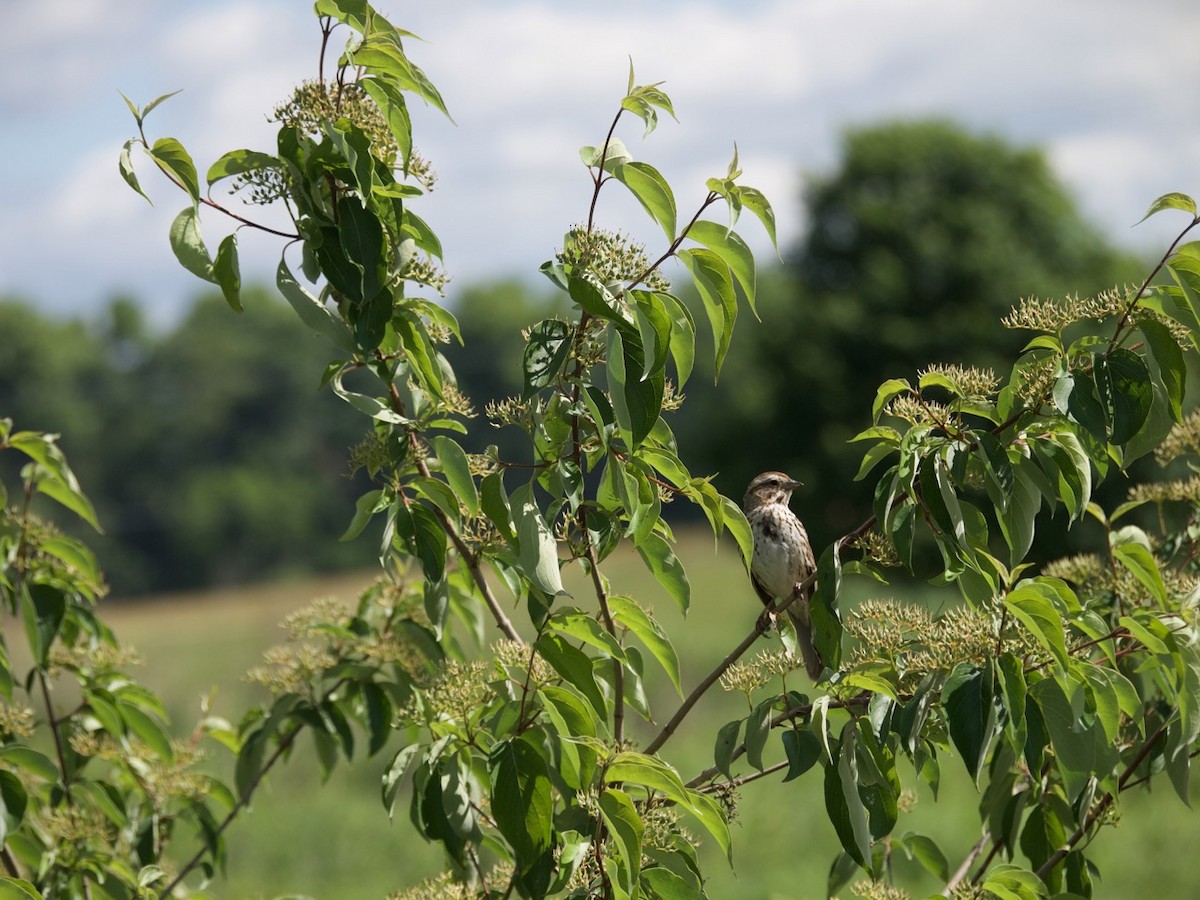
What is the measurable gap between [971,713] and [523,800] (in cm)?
74

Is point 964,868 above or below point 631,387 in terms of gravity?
below

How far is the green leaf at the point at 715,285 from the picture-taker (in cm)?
208

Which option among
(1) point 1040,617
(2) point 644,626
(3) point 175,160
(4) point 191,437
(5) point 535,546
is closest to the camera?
(1) point 1040,617

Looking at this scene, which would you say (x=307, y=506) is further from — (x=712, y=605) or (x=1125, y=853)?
(x=1125, y=853)

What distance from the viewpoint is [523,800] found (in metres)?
2.11

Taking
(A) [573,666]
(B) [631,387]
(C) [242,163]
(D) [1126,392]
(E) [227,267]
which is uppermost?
(C) [242,163]

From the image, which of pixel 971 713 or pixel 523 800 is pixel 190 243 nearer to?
pixel 523 800

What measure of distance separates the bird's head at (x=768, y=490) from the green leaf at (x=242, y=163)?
9.28 ft

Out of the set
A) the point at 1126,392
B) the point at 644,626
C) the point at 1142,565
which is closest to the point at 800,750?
the point at 644,626

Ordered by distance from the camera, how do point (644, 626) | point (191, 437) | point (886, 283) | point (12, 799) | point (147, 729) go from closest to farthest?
point (644, 626) → point (12, 799) → point (147, 729) → point (886, 283) → point (191, 437)

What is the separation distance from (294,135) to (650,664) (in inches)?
785

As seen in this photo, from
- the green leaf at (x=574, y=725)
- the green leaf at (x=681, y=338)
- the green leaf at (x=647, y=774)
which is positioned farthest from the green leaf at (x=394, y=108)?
the green leaf at (x=647, y=774)

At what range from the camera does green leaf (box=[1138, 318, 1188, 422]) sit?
2.08 meters

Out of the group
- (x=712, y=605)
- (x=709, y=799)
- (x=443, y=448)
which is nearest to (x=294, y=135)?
(x=443, y=448)
